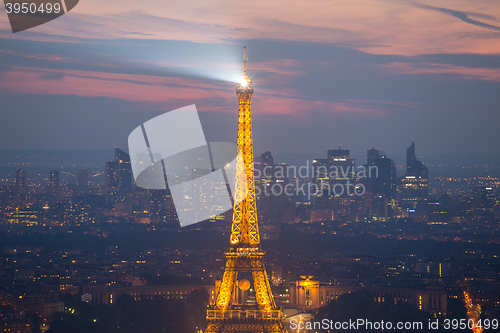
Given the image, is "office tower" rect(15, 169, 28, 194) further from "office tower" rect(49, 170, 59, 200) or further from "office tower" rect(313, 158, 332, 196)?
"office tower" rect(313, 158, 332, 196)

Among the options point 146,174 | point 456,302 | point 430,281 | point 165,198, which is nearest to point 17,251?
point 146,174

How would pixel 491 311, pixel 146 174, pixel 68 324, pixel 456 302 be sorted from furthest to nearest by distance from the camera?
pixel 146 174
pixel 456 302
pixel 491 311
pixel 68 324

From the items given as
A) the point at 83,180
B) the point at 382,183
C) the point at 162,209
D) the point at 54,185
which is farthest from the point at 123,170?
the point at 382,183

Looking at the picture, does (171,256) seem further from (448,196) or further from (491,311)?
(448,196)

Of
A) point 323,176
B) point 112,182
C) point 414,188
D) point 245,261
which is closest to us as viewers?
point 245,261

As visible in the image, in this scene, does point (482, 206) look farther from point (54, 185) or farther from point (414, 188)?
point (54, 185)

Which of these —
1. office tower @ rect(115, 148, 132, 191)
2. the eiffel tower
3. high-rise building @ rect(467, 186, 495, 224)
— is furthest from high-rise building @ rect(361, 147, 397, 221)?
the eiffel tower
